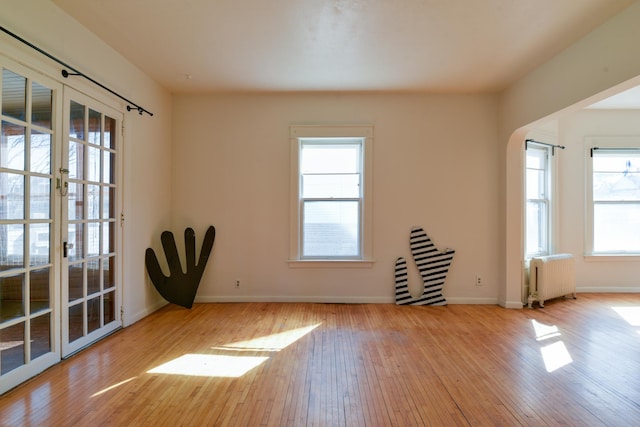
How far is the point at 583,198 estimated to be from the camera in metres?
4.93

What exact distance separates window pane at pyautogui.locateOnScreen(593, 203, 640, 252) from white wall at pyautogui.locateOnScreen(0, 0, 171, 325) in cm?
646

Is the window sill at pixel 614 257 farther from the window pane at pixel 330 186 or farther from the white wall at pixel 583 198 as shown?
the window pane at pixel 330 186

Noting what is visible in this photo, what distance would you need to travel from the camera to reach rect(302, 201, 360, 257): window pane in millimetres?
4477

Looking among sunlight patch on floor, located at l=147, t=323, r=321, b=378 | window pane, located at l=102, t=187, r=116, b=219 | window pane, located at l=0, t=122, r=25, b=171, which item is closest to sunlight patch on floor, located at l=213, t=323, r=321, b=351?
sunlight patch on floor, located at l=147, t=323, r=321, b=378

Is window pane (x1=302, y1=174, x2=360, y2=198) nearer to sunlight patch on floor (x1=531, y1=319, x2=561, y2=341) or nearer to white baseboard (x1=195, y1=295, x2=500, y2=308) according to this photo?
white baseboard (x1=195, y1=295, x2=500, y2=308)

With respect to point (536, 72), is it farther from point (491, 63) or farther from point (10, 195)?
point (10, 195)

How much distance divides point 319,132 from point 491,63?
2.13 meters

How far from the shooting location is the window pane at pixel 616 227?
502 centimetres

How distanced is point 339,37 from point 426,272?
9.99ft

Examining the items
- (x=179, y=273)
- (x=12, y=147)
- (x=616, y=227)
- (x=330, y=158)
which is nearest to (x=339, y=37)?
(x=330, y=158)

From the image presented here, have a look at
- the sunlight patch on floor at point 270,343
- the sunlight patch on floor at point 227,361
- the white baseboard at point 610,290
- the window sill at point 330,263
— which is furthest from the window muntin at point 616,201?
the sunlight patch on floor at point 227,361

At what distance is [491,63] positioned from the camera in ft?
11.4

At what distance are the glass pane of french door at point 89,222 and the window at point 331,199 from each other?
2192mm

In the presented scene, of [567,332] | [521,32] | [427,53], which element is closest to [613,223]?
[567,332]
